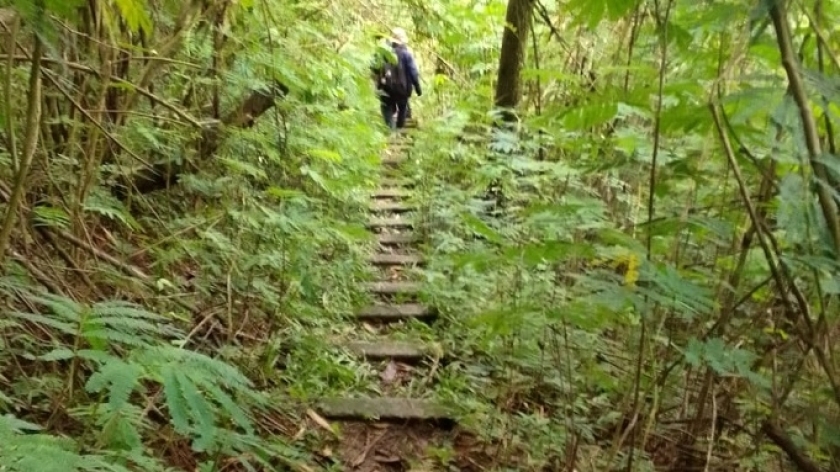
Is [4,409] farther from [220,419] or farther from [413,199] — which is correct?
[413,199]

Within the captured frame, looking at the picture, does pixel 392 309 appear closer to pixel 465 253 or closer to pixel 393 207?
pixel 465 253

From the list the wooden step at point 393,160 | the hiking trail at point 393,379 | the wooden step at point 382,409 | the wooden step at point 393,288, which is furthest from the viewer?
the wooden step at point 393,160

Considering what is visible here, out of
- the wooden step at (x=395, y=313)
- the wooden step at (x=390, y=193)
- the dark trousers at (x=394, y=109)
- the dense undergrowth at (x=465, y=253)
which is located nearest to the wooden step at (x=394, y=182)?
the wooden step at (x=390, y=193)

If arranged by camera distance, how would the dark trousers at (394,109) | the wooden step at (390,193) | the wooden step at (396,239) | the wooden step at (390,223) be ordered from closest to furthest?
the wooden step at (396,239)
the wooden step at (390,223)
the wooden step at (390,193)
the dark trousers at (394,109)

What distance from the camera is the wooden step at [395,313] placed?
567 centimetres

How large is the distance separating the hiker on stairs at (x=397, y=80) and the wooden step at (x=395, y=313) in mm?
4975

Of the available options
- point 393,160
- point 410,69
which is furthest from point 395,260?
point 410,69

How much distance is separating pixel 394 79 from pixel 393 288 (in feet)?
17.0

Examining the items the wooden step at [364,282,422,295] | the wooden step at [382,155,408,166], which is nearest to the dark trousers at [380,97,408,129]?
the wooden step at [382,155,408,166]

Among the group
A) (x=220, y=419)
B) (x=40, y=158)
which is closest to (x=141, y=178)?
(x=40, y=158)

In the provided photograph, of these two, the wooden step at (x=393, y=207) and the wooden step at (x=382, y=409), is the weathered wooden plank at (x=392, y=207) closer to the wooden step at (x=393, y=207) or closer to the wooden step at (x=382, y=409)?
the wooden step at (x=393, y=207)

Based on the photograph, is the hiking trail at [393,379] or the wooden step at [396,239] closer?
the hiking trail at [393,379]

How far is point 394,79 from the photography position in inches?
419

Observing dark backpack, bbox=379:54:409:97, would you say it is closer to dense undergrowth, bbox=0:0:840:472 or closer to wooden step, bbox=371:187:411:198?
wooden step, bbox=371:187:411:198
